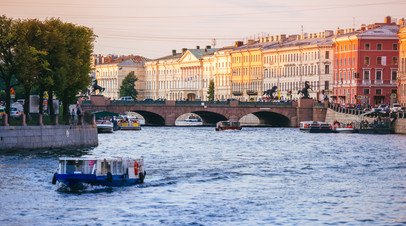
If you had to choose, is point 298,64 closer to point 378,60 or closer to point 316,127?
point 378,60

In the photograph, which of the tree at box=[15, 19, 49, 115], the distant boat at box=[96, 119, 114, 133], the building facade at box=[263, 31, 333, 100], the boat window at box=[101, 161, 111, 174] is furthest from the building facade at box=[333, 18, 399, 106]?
the boat window at box=[101, 161, 111, 174]

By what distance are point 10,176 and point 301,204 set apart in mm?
11620

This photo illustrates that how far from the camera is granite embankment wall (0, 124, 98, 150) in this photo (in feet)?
156

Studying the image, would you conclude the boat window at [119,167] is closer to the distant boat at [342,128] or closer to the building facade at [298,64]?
the distant boat at [342,128]

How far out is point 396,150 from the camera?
5844cm

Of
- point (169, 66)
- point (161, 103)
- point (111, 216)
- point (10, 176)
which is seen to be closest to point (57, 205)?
point (111, 216)

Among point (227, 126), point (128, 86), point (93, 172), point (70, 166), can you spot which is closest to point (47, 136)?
point (93, 172)

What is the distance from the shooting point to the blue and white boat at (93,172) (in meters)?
34.7

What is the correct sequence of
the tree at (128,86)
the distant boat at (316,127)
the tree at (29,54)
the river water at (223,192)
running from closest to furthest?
1. the river water at (223,192)
2. the tree at (29,54)
3. the distant boat at (316,127)
4. the tree at (128,86)

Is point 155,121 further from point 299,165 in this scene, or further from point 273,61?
point 299,165

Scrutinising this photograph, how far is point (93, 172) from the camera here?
35.1 metres

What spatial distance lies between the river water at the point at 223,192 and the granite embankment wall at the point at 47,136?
719 millimetres

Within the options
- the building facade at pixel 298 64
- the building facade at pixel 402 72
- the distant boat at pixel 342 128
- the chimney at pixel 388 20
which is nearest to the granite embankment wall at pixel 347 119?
the distant boat at pixel 342 128

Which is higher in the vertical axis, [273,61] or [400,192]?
[273,61]
